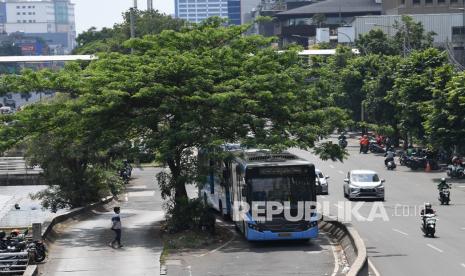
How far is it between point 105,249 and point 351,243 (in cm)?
736

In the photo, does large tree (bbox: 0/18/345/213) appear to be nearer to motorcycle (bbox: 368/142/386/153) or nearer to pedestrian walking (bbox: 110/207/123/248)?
pedestrian walking (bbox: 110/207/123/248)

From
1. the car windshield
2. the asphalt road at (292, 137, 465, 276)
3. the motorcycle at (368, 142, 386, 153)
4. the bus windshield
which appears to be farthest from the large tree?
the motorcycle at (368, 142, 386, 153)

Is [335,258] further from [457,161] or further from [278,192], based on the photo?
[457,161]

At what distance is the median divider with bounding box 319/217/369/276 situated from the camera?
74.2 ft

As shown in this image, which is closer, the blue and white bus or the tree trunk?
the blue and white bus

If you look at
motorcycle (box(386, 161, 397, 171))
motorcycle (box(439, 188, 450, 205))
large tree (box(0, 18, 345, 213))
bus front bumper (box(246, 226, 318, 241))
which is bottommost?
motorcycle (box(386, 161, 397, 171))

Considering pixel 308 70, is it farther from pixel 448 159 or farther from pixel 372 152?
pixel 372 152

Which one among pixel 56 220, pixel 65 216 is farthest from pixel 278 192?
pixel 65 216

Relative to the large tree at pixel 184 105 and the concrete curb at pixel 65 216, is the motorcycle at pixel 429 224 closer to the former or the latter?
the large tree at pixel 184 105

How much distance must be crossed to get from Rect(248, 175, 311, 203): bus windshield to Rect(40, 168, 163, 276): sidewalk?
3.37 m

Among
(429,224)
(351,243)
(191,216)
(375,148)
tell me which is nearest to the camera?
(351,243)

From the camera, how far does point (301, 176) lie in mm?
28125

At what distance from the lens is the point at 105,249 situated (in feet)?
95.7

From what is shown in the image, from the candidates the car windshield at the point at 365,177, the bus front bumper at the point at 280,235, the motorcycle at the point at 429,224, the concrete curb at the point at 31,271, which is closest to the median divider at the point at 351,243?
the bus front bumper at the point at 280,235
